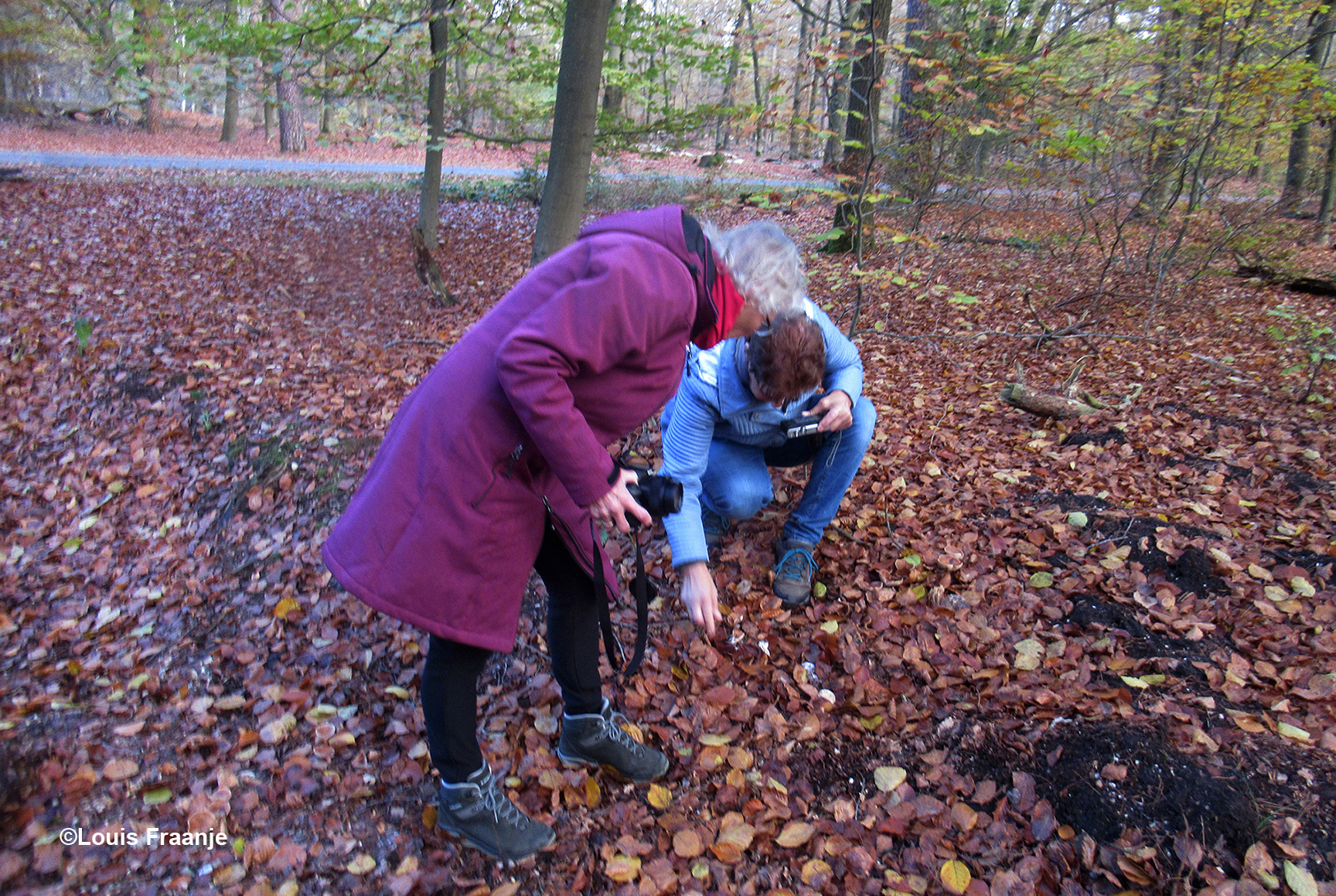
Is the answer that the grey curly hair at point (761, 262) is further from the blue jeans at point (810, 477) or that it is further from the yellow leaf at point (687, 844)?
the yellow leaf at point (687, 844)

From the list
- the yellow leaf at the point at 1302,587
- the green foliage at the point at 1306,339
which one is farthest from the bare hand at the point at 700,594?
the green foliage at the point at 1306,339

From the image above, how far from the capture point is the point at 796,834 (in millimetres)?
2197

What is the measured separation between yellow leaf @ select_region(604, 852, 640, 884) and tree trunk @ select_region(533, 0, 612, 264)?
145 inches

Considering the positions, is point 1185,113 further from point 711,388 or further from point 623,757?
point 623,757

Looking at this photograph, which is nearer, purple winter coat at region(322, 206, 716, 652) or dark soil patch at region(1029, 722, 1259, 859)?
purple winter coat at region(322, 206, 716, 652)

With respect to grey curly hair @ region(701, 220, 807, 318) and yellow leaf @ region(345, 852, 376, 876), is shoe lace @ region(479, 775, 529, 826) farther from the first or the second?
grey curly hair @ region(701, 220, 807, 318)

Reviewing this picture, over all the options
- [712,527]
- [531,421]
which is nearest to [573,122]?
[712,527]

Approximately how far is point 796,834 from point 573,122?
4288 mm

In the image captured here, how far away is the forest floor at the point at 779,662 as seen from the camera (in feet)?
6.87

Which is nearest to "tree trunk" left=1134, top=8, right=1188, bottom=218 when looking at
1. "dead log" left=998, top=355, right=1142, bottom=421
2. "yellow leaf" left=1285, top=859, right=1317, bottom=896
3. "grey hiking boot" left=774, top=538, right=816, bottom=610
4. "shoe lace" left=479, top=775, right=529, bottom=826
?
"dead log" left=998, top=355, right=1142, bottom=421

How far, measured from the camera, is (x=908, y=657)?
2.73 m

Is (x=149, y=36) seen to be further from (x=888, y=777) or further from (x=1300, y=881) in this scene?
(x=1300, y=881)

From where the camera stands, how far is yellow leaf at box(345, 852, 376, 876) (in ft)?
7.14

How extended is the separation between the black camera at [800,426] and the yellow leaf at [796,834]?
4.68 ft
